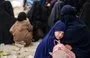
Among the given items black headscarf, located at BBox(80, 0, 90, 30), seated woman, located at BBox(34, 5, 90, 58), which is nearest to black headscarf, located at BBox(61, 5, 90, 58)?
seated woman, located at BBox(34, 5, 90, 58)

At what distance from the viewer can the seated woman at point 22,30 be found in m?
8.06

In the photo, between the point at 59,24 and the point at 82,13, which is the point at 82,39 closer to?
the point at 59,24

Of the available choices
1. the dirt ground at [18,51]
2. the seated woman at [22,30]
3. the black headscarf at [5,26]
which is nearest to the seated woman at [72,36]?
the dirt ground at [18,51]

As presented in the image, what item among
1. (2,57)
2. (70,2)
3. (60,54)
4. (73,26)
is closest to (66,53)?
(60,54)

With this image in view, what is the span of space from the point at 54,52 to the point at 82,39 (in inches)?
18.7

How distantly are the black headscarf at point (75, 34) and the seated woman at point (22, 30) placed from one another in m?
3.20

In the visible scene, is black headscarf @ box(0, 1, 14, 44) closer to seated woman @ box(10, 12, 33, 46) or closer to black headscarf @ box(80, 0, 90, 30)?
seated woman @ box(10, 12, 33, 46)

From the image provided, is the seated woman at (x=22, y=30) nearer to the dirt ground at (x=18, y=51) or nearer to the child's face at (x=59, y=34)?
the dirt ground at (x=18, y=51)

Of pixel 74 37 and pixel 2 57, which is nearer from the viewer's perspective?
pixel 74 37

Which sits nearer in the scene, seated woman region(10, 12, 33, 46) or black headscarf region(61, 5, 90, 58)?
black headscarf region(61, 5, 90, 58)

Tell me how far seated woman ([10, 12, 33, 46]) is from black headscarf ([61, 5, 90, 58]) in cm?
320

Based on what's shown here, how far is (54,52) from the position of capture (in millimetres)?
4789

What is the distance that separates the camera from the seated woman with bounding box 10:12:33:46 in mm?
8062

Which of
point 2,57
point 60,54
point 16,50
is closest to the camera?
point 60,54
